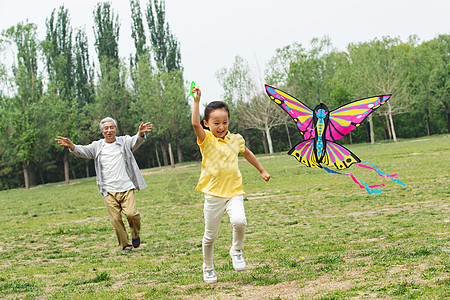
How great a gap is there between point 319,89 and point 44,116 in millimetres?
34921

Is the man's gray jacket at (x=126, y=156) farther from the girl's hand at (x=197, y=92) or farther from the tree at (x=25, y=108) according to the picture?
the tree at (x=25, y=108)

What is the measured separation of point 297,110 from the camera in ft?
20.3

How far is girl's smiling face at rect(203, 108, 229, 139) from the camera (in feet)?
16.0

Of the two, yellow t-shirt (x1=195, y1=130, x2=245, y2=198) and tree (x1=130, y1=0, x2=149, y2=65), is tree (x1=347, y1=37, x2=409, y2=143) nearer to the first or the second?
tree (x1=130, y1=0, x2=149, y2=65)

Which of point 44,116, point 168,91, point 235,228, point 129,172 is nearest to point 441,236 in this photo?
point 235,228

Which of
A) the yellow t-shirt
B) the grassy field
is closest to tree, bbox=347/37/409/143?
the grassy field

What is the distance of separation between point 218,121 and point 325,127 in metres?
1.67

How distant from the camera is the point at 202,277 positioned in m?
5.25

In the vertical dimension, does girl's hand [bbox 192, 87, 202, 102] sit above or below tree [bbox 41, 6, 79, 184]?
below

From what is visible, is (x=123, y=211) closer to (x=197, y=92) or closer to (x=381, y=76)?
(x=197, y=92)

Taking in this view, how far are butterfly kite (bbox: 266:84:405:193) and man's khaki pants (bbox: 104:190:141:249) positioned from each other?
3115mm

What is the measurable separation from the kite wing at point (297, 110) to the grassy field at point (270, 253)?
165 cm

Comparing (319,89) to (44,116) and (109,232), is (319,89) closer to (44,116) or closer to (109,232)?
(44,116)

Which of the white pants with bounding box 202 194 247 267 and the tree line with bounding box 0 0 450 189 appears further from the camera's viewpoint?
the tree line with bounding box 0 0 450 189
